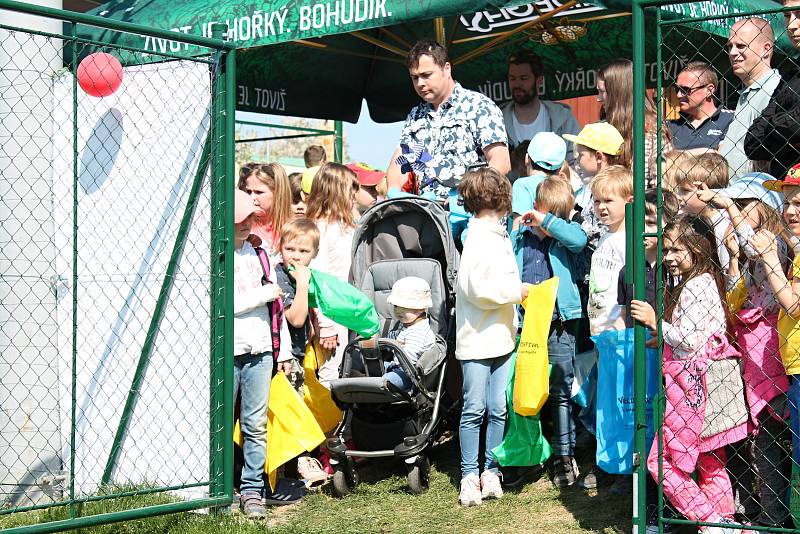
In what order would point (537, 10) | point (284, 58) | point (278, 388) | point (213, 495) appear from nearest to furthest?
point (213, 495) → point (278, 388) → point (537, 10) → point (284, 58)

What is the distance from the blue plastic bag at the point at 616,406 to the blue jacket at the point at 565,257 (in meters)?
0.63

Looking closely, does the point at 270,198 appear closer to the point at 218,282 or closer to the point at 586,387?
the point at 218,282

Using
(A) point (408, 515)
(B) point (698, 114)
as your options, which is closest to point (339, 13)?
(B) point (698, 114)

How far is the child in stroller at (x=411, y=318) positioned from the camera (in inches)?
248

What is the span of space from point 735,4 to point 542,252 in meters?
2.06

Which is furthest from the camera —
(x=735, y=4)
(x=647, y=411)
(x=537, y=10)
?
(x=537, y=10)

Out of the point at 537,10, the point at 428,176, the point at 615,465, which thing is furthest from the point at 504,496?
the point at 537,10

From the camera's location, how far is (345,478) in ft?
21.0

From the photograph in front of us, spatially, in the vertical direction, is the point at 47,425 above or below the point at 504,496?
above

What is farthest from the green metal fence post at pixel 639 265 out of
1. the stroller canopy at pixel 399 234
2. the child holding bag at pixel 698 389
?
the stroller canopy at pixel 399 234

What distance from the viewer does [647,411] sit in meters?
5.38

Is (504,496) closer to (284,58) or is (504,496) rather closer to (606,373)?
(606,373)

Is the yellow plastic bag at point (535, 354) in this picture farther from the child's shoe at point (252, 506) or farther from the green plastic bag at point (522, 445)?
the child's shoe at point (252, 506)

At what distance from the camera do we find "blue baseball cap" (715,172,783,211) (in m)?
5.02
